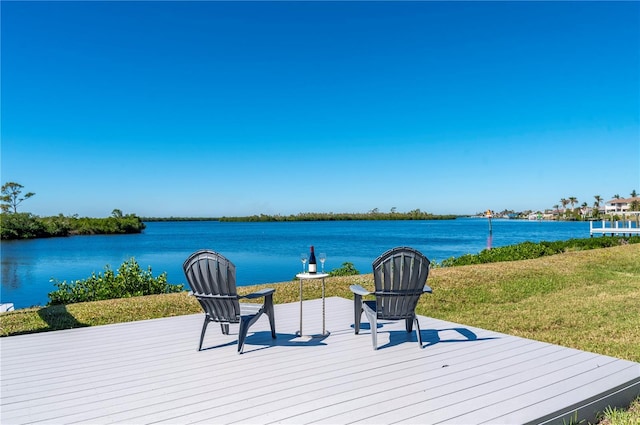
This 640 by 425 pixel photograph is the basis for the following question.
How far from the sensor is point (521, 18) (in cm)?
1453

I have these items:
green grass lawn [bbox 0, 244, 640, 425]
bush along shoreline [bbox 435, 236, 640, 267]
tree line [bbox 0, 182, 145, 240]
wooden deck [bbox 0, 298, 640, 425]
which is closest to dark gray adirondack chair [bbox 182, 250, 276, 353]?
wooden deck [bbox 0, 298, 640, 425]

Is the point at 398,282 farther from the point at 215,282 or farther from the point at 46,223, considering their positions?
the point at 46,223

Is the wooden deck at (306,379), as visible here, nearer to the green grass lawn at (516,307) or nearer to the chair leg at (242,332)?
the chair leg at (242,332)

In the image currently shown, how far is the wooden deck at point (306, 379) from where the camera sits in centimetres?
227

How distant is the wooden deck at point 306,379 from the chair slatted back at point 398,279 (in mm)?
339

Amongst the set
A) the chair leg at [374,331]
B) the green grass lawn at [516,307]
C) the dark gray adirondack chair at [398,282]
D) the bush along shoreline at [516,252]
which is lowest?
the green grass lawn at [516,307]

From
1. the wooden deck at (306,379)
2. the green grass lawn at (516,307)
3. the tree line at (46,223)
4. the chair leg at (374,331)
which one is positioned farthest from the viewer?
the tree line at (46,223)

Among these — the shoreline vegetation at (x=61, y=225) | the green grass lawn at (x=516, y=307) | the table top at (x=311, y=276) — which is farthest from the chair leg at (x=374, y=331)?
the shoreline vegetation at (x=61, y=225)

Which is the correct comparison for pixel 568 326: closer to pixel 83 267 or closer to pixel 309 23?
pixel 309 23

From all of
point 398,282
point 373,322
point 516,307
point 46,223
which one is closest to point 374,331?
point 373,322

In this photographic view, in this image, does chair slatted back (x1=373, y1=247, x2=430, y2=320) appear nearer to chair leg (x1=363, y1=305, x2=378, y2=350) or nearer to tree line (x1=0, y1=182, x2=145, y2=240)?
chair leg (x1=363, y1=305, x2=378, y2=350)

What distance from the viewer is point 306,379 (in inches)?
108

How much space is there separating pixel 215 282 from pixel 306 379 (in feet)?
3.72

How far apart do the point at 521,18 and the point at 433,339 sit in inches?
588
